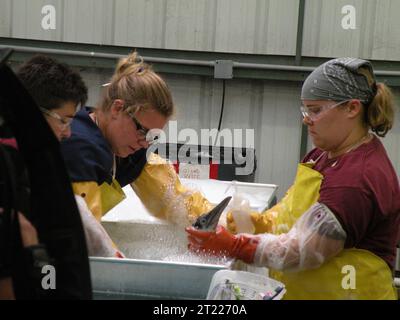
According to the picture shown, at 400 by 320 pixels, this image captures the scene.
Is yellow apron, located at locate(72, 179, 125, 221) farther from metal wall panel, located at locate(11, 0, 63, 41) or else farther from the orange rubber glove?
metal wall panel, located at locate(11, 0, 63, 41)

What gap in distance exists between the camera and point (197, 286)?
5.14 feet

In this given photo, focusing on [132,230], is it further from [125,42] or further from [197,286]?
[125,42]

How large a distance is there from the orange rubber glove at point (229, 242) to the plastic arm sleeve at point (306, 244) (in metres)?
0.02

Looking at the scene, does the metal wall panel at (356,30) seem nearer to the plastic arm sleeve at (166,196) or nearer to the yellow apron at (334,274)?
the plastic arm sleeve at (166,196)

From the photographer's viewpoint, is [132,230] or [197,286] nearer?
[197,286]

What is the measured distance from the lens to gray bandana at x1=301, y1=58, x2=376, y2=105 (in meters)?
1.69

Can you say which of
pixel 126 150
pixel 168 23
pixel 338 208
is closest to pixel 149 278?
pixel 338 208

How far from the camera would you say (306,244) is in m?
1.62

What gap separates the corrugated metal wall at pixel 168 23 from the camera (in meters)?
4.30

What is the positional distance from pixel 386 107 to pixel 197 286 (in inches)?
28.3

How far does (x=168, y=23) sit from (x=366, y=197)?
3094 mm

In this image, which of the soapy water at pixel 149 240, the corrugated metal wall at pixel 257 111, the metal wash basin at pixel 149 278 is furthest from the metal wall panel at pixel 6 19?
the metal wash basin at pixel 149 278

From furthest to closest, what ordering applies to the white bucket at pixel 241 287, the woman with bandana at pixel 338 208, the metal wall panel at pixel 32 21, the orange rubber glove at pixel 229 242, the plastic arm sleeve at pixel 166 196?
1. the metal wall panel at pixel 32 21
2. the plastic arm sleeve at pixel 166 196
3. the orange rubber glove at pixel 229 242
4. the woman with bandana at pixel 338 208
5. the white bucket at pixel 241 287

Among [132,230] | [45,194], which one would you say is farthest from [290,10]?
[45,194]
